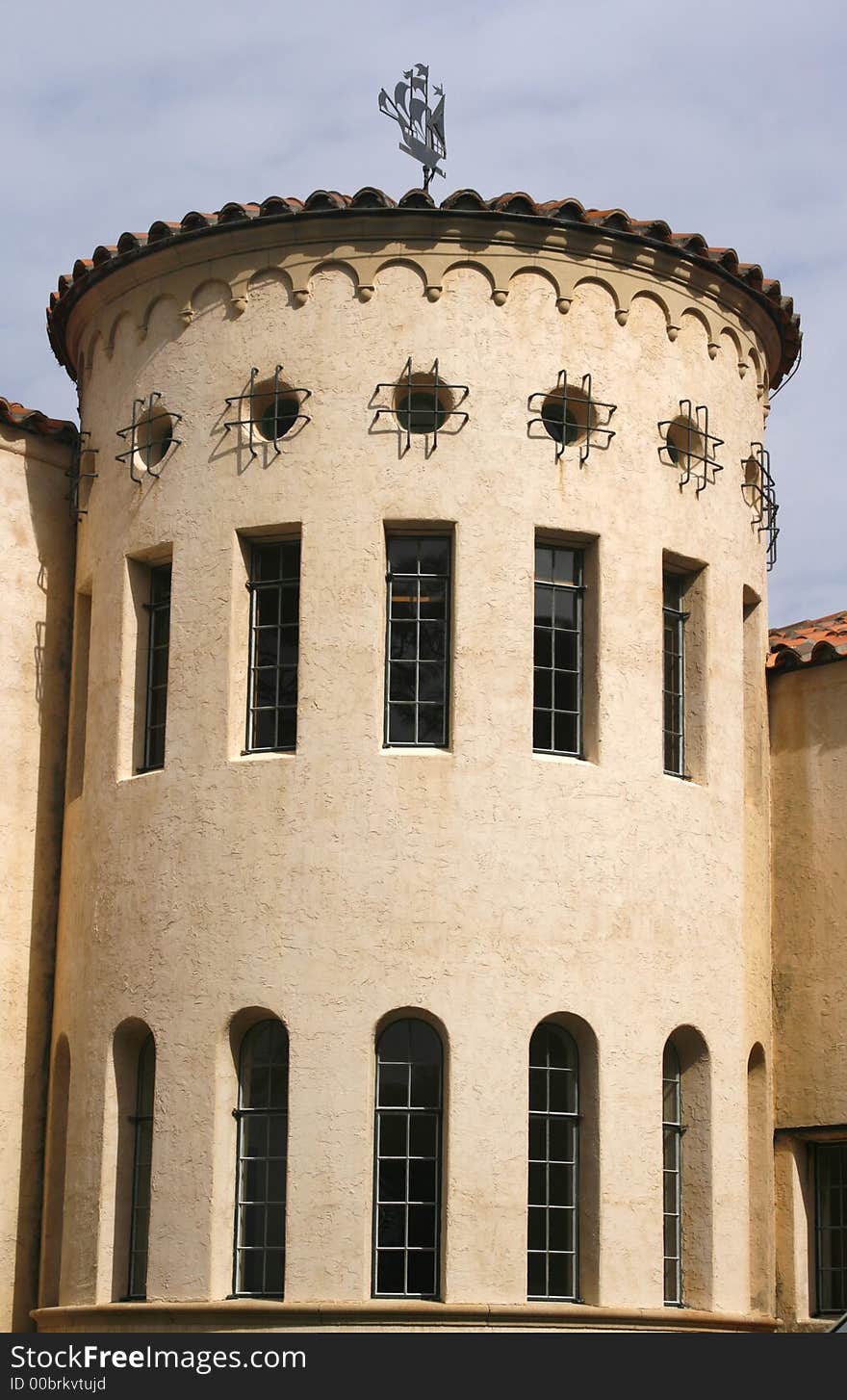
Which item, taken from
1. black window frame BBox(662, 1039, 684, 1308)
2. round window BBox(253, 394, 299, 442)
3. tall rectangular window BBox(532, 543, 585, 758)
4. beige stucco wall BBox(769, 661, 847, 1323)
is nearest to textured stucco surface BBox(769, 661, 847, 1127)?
beige stucco wall BBox(769, 661, 847, 1323)

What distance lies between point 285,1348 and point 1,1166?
5354mm

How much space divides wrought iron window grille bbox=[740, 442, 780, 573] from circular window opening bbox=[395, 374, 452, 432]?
135 inches

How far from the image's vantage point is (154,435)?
72.2 feet

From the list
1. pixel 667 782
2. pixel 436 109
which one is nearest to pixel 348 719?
pixel 667 782

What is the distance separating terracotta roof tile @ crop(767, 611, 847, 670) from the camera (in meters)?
23.5

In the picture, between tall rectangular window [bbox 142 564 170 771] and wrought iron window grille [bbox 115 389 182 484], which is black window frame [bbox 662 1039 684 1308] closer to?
tall rectangular window [bbox 142 564 170 771]

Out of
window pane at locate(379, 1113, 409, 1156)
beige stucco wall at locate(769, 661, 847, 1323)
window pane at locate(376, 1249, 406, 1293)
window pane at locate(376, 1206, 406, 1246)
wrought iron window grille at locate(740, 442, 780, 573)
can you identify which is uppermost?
wrought iron window grille at locate(740, 442, 780, 573)

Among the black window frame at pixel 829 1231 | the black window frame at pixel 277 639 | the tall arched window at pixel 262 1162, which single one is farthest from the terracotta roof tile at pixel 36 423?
the black window frame at pixel 829 1231

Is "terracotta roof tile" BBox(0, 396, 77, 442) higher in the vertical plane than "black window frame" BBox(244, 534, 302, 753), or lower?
higher

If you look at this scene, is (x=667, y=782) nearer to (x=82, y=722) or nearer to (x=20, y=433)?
(x=82, y=722)

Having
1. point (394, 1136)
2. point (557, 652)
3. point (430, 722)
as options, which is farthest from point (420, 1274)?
point (557, 652)

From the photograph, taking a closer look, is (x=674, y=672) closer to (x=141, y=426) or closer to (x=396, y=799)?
(x=396, y=799)

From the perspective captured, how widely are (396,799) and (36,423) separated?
19.5ft

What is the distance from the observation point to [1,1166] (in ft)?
72.0
